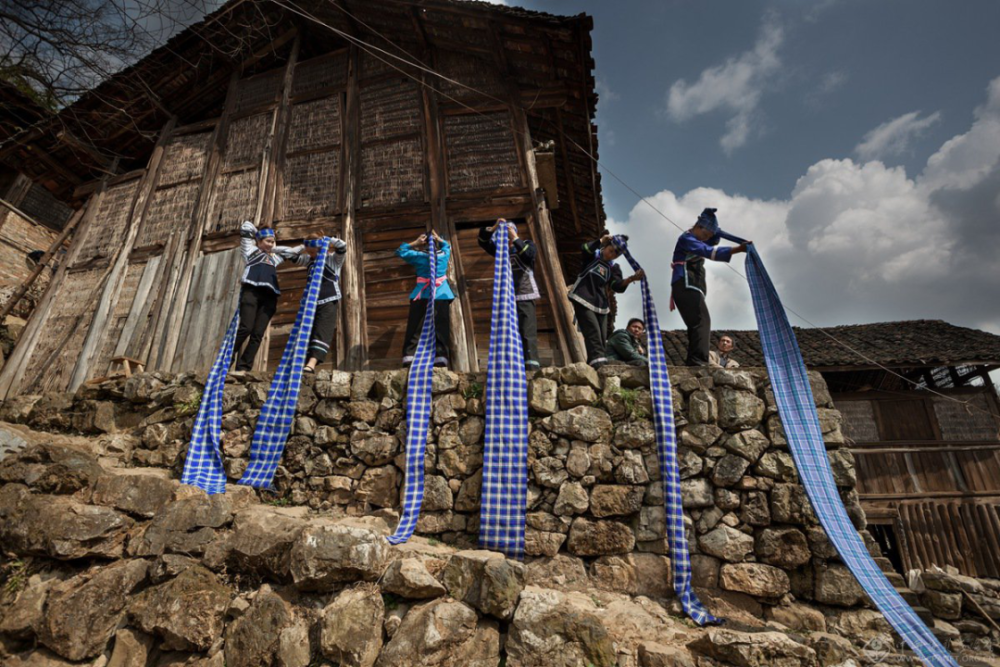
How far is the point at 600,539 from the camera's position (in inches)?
169

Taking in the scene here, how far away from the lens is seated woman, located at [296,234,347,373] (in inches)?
223

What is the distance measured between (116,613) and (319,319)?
324 cm

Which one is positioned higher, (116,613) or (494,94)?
(494,94)

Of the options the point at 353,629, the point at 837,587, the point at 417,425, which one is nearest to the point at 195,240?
the point at 417,425

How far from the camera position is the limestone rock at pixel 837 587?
387 centimetres

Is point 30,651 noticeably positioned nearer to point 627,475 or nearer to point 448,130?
point 627,475

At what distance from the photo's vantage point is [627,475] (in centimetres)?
446

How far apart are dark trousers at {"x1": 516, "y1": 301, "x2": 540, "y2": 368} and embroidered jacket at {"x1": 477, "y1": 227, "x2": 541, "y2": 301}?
0.13 metres

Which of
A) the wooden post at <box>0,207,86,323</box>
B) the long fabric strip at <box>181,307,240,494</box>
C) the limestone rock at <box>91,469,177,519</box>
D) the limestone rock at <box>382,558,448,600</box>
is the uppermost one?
the wooden post at <box>0,207,86,323</box>

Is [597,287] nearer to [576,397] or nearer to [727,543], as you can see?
[576,397]

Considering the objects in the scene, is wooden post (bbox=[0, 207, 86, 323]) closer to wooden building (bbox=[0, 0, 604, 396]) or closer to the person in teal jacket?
wooden building (bbox=[0, 0, 604, 396])

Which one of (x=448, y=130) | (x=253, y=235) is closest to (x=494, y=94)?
(x=448, y=130)

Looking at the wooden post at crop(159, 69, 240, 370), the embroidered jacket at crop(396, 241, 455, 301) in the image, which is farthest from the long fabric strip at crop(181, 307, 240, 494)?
the wooden post at crop(159, 69, 240, 370)

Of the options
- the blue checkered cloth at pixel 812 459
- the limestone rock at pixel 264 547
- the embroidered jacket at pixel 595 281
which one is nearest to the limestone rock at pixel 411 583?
the limestone rock at pixel 264 547
